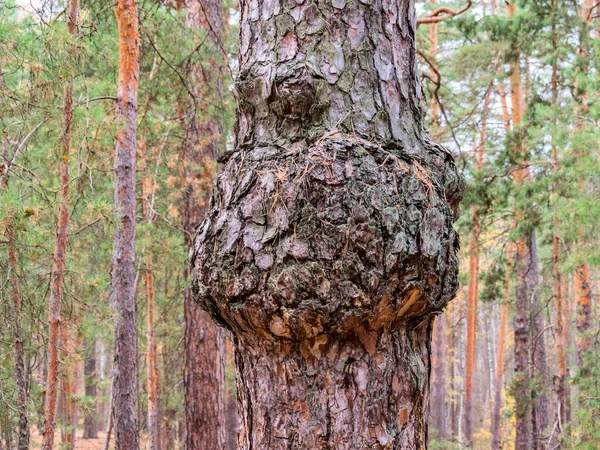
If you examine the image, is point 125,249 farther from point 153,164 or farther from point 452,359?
point 452,359

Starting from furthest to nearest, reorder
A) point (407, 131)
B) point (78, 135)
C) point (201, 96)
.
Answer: point (201, 96) → point (78, 135) → point (407, 131)

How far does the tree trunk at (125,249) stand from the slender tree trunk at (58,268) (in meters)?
0.47

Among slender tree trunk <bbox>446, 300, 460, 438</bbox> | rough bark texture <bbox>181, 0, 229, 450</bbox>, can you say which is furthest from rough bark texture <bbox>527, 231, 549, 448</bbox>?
slender tree trunk <bbox>446, 300, 460, 438</bbox>

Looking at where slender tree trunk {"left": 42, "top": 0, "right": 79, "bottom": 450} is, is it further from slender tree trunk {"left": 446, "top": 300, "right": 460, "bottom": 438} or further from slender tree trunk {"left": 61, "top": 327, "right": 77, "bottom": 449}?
slender tree trunk {"left": 446, "top": 300, "right": 460, "bottom": 438}

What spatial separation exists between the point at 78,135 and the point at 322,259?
4.48m

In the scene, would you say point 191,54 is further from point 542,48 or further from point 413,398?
point 542,48

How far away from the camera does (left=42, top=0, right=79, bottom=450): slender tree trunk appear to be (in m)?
4.60

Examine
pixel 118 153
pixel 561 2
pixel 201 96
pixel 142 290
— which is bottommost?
pixel 142 290

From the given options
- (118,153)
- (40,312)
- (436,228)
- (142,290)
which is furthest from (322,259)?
(142,290)

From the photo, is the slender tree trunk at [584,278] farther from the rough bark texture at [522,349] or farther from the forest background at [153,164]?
the rough bark texture at [522,349]

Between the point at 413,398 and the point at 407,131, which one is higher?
the point at 407,131

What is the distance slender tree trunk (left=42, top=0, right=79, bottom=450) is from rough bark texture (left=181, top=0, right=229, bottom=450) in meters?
1.39

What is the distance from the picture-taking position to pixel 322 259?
1224 millimetres

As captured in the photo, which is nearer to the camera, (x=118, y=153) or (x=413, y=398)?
(x=413, y=398)
